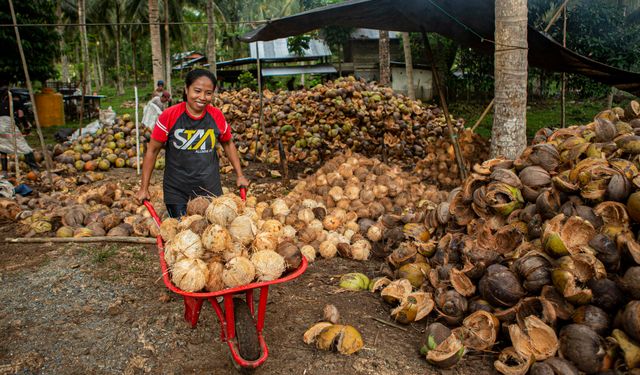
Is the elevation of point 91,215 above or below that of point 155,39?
below

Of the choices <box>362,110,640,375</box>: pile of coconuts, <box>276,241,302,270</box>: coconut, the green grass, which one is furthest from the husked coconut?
the green grass

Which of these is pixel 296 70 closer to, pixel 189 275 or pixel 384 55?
pixel 384 55

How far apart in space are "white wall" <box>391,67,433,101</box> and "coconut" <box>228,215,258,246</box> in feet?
75.9

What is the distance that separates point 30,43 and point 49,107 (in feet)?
8.26

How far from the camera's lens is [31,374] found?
9.88 ft

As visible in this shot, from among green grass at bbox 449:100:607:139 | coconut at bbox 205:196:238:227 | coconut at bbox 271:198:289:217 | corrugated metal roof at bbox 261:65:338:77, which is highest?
corrugated metal roof at bbox 261:65:338:77

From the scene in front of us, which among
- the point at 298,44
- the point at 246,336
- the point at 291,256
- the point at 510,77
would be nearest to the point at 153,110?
the point at 510,77

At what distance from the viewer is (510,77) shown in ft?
17.1

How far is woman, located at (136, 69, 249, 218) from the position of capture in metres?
3.62

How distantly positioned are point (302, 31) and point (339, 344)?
5137 millimetres

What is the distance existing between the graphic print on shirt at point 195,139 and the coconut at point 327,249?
1.80 meters

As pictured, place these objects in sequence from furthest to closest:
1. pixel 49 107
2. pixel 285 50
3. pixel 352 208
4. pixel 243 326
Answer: pixel 285 50
pixel 49 107
pixel 352 208
pixel 243 326

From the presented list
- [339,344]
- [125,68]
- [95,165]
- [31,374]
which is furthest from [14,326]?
[125,68]

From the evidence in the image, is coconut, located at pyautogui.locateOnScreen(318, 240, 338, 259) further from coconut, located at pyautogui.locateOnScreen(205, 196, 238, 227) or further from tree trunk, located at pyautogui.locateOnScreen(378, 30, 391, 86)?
tree trunk, located at pyautogui.locateOnScreen(378, 30, 391, 86)
